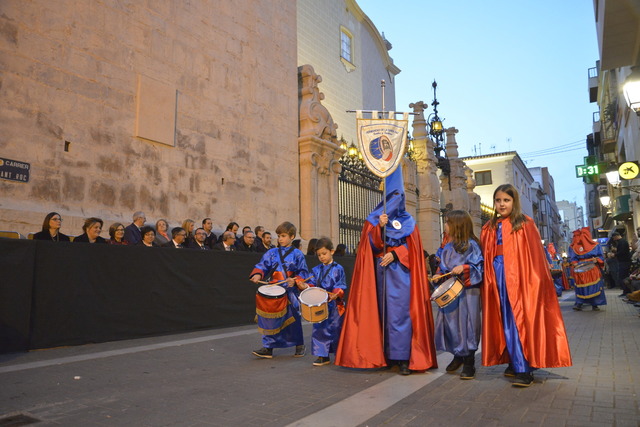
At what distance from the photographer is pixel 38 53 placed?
27.1ft

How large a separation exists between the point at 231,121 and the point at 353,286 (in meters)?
7.62

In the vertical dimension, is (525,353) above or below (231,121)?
below

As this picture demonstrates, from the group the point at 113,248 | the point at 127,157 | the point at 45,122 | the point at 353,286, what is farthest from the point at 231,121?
the point at 353,286

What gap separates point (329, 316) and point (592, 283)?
8.51m

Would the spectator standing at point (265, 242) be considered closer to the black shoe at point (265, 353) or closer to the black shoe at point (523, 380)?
the black shoe at point (265, 353)

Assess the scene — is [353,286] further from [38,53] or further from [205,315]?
[38,53]

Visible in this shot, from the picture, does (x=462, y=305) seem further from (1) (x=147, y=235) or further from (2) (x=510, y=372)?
(1) (x=147, y=235)

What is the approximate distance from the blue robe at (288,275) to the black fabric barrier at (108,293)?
231 centimetres

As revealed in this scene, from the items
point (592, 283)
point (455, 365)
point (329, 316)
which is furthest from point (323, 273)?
point (592, 283)

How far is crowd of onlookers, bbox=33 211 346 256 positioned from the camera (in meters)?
7.31

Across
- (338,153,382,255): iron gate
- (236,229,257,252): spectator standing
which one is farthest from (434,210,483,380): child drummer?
(338,153,382,255): iron gate

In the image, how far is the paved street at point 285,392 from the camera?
11.6 ft

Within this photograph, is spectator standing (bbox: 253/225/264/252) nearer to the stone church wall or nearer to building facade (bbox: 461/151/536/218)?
the stone church wall

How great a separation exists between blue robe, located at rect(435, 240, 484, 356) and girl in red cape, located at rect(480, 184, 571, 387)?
0.14 meters
